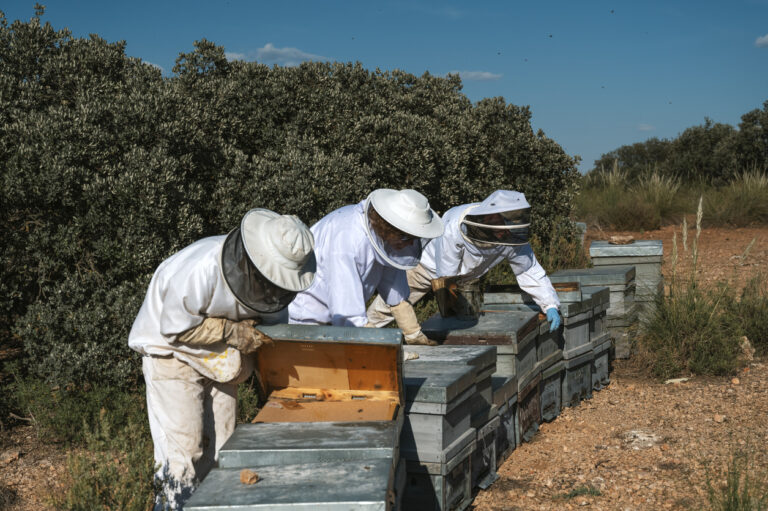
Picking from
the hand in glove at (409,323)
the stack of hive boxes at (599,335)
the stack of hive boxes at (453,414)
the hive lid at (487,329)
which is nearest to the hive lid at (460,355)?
the stack of hive boxes at (453,414)

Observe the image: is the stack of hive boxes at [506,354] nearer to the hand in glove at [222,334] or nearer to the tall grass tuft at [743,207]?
the hand in glove at [222,334]

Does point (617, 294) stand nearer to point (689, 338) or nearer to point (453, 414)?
point (689, 338)

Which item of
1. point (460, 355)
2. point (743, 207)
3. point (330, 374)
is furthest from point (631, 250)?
point (743, 207)

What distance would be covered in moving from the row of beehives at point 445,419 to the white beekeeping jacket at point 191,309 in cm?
33

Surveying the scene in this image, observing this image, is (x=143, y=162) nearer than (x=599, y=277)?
Yes

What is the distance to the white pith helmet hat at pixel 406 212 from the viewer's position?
4.24m

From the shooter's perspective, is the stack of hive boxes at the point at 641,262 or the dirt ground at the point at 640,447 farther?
the stack of hive boxes at the point at 641,262

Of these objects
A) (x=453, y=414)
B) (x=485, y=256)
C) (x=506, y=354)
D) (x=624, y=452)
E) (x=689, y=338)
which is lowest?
(x=624, y=452)

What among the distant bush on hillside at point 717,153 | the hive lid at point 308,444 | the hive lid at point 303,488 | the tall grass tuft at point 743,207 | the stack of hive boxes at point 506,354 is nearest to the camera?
the hive lid at point 303,488

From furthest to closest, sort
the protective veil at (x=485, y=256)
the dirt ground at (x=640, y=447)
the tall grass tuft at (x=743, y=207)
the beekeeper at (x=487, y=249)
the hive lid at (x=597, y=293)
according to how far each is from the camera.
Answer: the tall grass tuft at (x=743, y=207) → the hive lid at (x=597, y=293) → the protective veil at (x=485, y=256) → the beekeeper at (x=487, y=249) → the dirt ground at (x=640, y=447)

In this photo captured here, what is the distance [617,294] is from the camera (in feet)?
24.3

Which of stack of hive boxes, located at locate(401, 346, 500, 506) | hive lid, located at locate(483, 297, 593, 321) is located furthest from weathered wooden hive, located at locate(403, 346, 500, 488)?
hive lid, located at locate(483, 297, 593, 321)

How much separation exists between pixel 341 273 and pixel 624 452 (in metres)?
2.91

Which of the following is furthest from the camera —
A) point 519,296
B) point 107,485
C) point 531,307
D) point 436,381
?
point 519,296
